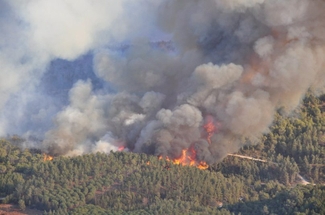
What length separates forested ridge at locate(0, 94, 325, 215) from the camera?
40.9m

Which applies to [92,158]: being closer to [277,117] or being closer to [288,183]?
[288,183]

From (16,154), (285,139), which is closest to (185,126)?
(285,139)

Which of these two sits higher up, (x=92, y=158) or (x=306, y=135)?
(x=306, y=135)

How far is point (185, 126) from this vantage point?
53156 mm

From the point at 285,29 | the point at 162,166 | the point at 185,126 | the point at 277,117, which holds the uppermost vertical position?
the point at 285,29

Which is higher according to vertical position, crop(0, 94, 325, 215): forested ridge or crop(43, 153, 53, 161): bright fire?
crop(43, 153, 53, 161): bright fire

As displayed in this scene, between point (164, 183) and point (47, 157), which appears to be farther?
point (47, 157)

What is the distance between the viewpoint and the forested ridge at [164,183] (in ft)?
134

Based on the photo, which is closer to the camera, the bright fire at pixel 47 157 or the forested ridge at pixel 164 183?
the forested ridge at pixel 164 183

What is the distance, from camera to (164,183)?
1789 inches

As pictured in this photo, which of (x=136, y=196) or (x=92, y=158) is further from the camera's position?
(x=92, y=158)

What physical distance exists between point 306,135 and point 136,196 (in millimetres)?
18458

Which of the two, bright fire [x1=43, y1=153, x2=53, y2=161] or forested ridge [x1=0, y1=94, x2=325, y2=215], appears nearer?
forested ridge [x1=0, y1=94, x2=325, y2=215]

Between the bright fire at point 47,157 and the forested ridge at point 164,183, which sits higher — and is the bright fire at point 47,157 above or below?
above
